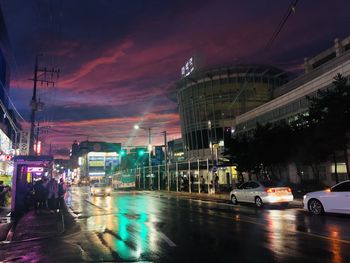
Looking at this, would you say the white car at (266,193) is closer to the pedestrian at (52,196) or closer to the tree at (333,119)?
the tree at (333,119)

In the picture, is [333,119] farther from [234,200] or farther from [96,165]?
[96,165]

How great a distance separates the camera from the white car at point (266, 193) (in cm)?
2030

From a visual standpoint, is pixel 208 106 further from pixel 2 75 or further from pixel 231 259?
pixel 231 259

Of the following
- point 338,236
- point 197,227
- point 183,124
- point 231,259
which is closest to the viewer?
point 231,259

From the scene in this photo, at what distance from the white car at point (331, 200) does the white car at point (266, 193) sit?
3780mm

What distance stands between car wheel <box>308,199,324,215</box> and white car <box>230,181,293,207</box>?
4.02 meters

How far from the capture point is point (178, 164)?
Result: 44094 mm

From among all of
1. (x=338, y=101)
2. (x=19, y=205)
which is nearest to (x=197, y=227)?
(x=19, y=205)

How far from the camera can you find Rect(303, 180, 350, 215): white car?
571 inches

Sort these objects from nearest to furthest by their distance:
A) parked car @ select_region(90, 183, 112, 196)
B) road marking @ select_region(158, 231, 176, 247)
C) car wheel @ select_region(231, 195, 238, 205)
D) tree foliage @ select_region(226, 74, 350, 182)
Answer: road marking @ select_region(158, 231, 176, 247), tree foliage @ select_region(226, 74, 350, 182), car wheel @ select_region(231, 195, 238, 205), parked car @ select_region(90, 183, 112, 196)

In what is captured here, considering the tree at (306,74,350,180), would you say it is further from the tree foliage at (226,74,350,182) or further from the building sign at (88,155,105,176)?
the building sign at (88,155,105,176)

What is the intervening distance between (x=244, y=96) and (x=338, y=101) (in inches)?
2015

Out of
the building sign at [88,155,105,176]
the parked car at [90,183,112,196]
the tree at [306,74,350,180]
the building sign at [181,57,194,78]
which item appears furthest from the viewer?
the building sign at [88,155,105,176]

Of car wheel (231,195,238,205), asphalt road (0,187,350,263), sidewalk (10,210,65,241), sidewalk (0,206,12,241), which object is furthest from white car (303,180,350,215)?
sidewalk (0,206,12,241)
